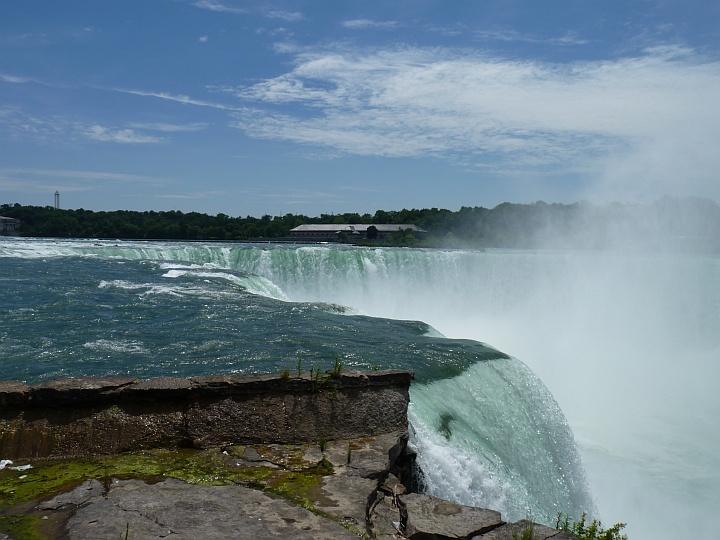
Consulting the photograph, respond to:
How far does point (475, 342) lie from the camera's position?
449 inches

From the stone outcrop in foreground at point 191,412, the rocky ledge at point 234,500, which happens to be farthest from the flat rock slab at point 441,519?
the stone outcrop in foreground at point 191,412

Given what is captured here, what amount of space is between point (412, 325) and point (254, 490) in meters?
9.66

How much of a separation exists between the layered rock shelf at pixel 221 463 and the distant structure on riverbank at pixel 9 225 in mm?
60127

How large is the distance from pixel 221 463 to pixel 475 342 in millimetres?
7992

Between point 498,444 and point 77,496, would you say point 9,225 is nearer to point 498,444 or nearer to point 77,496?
point 498,444

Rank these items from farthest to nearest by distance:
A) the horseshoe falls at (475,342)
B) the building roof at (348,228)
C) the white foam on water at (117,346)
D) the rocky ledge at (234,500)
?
the building roof at (348,228)
the white foam on water at (117,346)
the horseshoe falls at (475,342)
the rocky ledge at (234,500)

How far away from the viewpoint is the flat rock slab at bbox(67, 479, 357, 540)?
119 inches

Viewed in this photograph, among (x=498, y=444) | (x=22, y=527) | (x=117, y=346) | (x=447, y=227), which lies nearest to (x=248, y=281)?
(x=117, y=346)

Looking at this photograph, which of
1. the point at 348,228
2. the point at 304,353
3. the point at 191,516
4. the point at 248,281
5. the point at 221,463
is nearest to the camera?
the point at 191,516

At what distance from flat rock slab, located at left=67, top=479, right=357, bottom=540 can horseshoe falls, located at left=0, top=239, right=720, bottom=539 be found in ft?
7.07

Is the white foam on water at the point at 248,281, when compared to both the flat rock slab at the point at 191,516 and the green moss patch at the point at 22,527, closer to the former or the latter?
the flat rock slab at the point at 191,516

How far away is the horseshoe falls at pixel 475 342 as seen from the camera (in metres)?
7.54

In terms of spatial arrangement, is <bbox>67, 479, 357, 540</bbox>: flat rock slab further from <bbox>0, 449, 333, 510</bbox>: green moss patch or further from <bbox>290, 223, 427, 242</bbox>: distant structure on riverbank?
<bbox>290, 223, 427, 242</bbox>: distant structure on riverbank

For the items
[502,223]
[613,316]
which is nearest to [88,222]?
[502,223]
